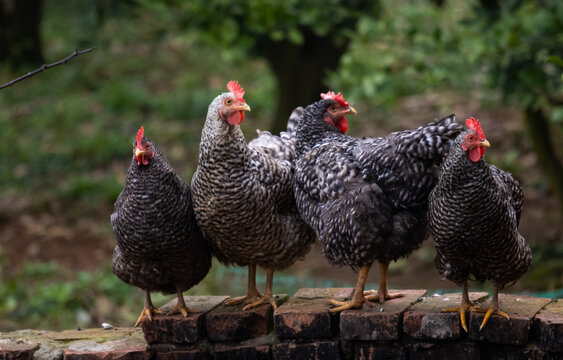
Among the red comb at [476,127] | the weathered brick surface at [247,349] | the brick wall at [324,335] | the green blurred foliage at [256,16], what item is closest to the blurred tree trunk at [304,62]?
the green blurred foliage at [256,16]

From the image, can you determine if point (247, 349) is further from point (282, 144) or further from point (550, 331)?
point (550, 331)

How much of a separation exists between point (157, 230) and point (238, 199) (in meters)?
0.40

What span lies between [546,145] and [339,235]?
3.59 meters

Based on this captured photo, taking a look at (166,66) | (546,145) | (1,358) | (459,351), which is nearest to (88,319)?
(1,358)

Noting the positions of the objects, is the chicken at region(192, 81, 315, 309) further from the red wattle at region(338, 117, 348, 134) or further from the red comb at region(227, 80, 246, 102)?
the red wattle at region(338, 117, 348, 134)

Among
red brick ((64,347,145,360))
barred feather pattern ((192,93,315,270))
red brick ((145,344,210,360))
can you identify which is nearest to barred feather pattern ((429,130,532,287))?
barred feather pattern ((192,93,315,270))

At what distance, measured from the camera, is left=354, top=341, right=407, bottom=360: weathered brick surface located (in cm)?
319

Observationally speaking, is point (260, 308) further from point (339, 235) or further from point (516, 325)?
point (516, 325)

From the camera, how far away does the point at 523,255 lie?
3.00 meters

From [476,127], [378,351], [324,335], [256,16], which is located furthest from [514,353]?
[256,16]

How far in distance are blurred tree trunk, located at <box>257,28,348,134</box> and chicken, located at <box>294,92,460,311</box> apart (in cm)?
438

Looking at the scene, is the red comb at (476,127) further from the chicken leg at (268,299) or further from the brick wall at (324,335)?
the chicken leg at (268,299)

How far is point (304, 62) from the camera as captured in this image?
7.71 metres

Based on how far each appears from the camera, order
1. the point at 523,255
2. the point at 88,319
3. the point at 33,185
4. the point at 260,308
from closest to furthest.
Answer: the point at 523,255 → the point at 260,308 → the point at 88,319 → the point at 33,185
